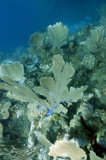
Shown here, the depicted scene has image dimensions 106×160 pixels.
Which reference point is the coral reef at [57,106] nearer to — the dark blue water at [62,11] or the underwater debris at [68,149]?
the underwater debris at [68,149]

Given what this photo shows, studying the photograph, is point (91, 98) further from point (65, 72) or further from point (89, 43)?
point (89, 43)

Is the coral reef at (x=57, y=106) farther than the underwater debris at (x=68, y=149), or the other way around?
the coral reef at (x=57, y=106)

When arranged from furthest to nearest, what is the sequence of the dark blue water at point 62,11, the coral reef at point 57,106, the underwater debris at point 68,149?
the dark blue water at point 62,11, the coral reef at point 57,106, the underwater debris at point 68,149

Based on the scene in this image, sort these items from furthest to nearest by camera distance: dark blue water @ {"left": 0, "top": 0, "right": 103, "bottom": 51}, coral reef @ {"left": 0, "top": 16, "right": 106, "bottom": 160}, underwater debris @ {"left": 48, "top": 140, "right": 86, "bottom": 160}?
1. dark blue water @ {"left": 0, "top": 0, "right": 103, "bottom": 51}
2. coral reef @ {"left": 0, "top": 16, "right": 106, "bottom": 160}
3. underwater debris @ {"left": 48, "top": 140, "right": 86, "bottom": 160}

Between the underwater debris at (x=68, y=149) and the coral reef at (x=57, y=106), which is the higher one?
the coral reef at (x=57, y=106)

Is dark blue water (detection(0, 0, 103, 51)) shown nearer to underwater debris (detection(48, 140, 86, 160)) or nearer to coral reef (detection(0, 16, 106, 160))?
coral reef (detection(0, 16, 106, 160))

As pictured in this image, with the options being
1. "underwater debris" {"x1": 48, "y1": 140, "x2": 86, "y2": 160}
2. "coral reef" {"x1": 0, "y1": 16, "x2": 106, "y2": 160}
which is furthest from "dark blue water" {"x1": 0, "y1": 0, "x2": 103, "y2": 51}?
Answer: "underwater debris" {"x1": 48, "y1": 140, "x2": 86, "y2": 160}

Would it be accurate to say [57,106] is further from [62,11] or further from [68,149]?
[62,11]

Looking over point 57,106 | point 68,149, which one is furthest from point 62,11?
point 68,149

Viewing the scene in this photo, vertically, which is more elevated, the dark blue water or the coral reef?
the dark blue water

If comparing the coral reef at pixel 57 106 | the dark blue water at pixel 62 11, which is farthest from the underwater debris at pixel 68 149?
the dark blue water at pixel 62 11

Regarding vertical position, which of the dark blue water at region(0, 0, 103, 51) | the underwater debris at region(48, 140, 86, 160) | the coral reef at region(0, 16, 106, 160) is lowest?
the underwater debris at region(48, 140, 86, 160)

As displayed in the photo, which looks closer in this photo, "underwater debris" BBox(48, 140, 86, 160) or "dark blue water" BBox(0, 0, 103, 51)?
"underwater debris" BBox(48, 140, 86, 160)

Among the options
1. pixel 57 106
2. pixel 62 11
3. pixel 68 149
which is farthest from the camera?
pixel 62 11
